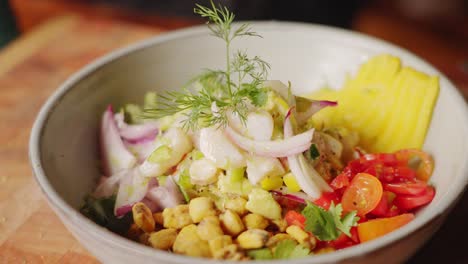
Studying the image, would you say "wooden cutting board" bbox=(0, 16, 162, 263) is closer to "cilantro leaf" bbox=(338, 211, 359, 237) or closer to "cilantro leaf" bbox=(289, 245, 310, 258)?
"cilantro leaf" bbox=(289, 245, 310, 258)

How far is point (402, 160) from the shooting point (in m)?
1.57

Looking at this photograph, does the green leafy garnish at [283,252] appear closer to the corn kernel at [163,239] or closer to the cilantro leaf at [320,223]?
the cilantro leaf at [320,223]

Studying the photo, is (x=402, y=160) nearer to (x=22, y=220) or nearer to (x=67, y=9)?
(x=22, y=220)

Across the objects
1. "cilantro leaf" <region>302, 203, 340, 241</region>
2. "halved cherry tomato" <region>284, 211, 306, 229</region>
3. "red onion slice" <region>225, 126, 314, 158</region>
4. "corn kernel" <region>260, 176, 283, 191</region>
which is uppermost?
"red onion slice" <region>225, 126, 314, 158</region>

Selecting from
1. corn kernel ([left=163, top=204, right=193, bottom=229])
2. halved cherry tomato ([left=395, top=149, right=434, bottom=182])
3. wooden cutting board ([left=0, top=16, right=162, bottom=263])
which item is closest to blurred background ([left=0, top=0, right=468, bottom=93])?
wooden cutting board ([left=0, top=16, right=162, bottom=263])

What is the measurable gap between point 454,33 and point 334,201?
3050mm

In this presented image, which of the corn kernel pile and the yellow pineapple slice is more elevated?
the yellow pineapple slice

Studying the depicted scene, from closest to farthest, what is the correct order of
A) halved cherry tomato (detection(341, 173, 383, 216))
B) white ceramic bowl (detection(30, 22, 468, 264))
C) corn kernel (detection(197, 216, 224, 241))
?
1. white ceramic bowl (detection(30, 22, 468, 264))
2. corn kernel (detection(197, 216, 224, 241))
3. halved cherry tomato (detection(341, 173, 383, 216))

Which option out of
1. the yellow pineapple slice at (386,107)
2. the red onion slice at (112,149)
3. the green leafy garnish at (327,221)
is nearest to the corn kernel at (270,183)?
the green leafy garnish at (327,221)

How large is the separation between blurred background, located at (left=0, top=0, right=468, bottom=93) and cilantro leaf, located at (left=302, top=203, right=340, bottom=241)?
3.81 feet

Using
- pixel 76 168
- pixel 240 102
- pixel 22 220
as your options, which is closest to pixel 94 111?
pixel 76 168

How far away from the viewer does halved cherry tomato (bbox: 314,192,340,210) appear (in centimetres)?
134

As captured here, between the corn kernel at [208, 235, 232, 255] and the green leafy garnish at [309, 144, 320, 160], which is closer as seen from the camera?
the corn kernel at [208, 235, 232, 255]

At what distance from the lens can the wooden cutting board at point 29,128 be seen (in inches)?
56.0
